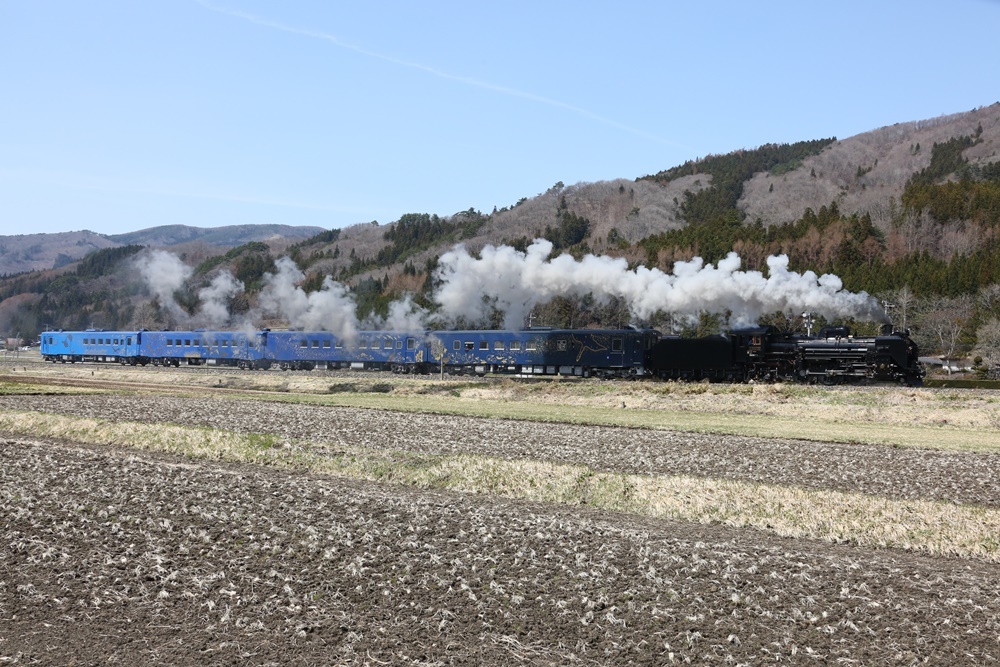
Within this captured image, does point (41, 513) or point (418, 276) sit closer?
point (41, 513)

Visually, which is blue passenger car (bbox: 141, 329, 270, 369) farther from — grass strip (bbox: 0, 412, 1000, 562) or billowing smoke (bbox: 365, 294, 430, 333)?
grass strip (bbox: 0, 412, 1000, 562)

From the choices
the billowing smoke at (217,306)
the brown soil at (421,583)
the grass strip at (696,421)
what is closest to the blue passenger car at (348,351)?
the grass strip at (696,421)

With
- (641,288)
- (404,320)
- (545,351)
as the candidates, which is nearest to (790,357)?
(641,288)

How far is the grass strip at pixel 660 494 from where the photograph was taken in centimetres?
2025

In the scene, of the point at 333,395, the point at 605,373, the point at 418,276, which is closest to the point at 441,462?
the point at 333,395

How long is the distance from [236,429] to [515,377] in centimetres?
3559

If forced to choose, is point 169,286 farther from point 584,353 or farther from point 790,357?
point 790,357

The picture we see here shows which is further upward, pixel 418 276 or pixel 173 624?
pixel 418 276

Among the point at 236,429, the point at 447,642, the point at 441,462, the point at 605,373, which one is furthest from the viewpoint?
the point at 605,373

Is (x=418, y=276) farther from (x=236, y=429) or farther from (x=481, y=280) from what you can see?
(x=236, y=429)

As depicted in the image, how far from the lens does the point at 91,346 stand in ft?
363

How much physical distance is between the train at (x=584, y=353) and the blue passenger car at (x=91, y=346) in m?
7.78

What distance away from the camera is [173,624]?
13.0m

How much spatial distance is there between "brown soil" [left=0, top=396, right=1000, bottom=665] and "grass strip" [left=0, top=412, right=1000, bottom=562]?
41.2 inches
